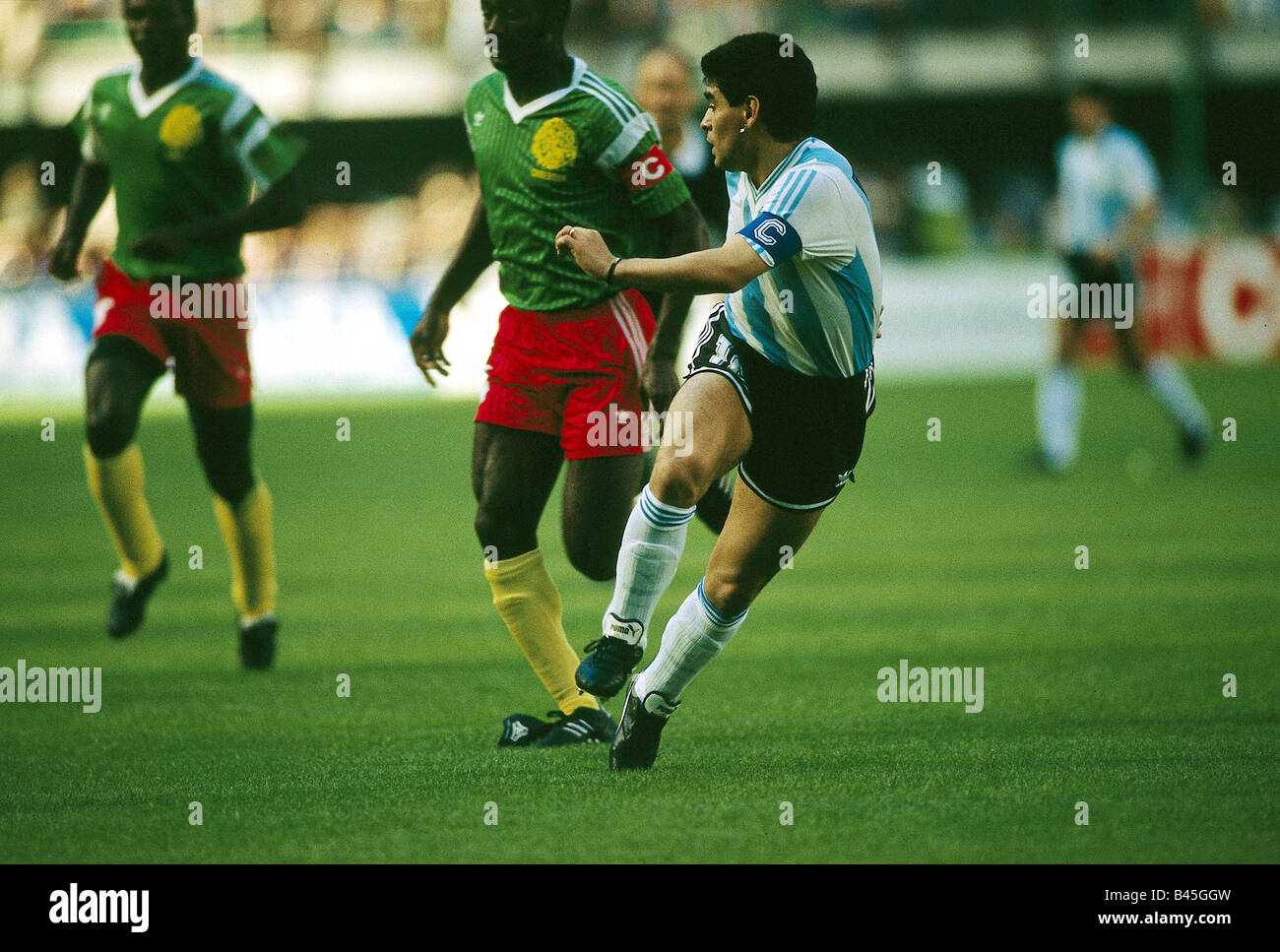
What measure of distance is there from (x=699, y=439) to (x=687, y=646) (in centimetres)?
62

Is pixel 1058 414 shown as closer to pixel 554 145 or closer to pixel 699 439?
pixel 554 145

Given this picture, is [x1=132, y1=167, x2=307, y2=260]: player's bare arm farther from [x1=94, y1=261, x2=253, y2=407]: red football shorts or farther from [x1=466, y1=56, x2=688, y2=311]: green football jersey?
[x1=466, y1=56, x2=688, y2=311]: green football jersey

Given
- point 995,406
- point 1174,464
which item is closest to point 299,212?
point 1174,464

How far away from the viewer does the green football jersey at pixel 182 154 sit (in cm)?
733

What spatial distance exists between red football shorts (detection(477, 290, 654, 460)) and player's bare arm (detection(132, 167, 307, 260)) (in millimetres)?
1723

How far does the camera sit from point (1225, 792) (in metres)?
5.11

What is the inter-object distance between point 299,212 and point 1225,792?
14.1 ft

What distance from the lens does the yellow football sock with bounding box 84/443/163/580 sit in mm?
7641

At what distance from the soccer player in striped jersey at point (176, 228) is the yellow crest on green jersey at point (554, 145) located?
6.04ft

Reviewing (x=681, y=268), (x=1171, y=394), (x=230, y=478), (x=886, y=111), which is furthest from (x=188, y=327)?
(x=886, y=111)

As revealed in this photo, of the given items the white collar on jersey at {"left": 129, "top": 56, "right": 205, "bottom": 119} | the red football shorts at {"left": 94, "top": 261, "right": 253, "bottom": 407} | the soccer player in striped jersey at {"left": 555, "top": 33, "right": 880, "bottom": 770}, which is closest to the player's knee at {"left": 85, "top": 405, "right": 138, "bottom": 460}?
the red football shorts at {"left": 94, "top": 261, "right": 253, "bottom": 407}

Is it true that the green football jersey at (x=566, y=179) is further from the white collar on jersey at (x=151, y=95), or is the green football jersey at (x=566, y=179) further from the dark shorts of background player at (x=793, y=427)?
the white collar on jersey at (x=151, y=95)

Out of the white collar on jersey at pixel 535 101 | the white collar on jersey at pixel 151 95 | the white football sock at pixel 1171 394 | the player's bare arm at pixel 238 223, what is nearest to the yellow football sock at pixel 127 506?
the player's bare arm at pixel 238 223
